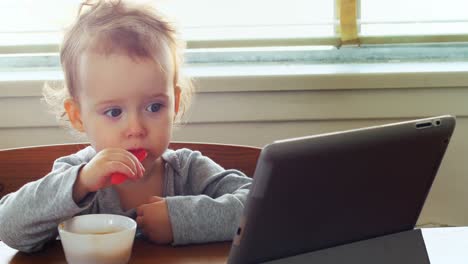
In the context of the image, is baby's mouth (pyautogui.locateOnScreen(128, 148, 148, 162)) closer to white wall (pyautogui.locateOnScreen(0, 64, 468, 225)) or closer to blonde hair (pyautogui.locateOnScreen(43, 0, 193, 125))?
blonde hair (pyautogui.locateOnScreen(43, 0, 193, 125))

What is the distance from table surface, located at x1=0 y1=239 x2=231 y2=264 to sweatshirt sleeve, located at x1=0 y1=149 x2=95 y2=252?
1 cm

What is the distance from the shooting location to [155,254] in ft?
3.01

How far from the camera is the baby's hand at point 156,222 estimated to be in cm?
95

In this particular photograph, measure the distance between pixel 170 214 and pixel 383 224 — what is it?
0.28 metres

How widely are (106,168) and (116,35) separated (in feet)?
0.71

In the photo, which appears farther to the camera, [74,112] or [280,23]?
[280,23]

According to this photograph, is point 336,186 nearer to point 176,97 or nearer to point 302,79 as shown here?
point 176,97

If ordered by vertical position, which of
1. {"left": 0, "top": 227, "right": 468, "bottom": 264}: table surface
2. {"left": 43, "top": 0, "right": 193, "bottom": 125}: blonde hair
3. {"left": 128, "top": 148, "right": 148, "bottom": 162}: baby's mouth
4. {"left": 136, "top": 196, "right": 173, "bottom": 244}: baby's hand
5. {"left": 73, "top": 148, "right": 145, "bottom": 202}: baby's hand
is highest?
{"left": 43, "top": 0, "right": 193, "bottom": 125}: blonde hair

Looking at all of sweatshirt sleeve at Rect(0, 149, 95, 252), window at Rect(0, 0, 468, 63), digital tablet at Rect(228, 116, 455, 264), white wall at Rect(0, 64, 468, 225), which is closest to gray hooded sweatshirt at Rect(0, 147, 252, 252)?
sweatshirt sleeve at Rect(0, 149, 95, 252)

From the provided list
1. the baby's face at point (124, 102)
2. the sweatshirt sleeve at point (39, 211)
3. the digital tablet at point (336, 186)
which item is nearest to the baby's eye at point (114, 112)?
the baby's face at point (124, 102)

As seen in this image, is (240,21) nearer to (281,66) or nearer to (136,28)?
(281,66)

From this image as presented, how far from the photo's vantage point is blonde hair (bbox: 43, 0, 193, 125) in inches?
40.9

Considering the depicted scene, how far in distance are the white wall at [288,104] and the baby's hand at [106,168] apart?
→ 0.62 meters

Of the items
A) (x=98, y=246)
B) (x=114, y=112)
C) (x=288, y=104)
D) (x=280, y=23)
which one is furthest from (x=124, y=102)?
(x=280, y=23)
